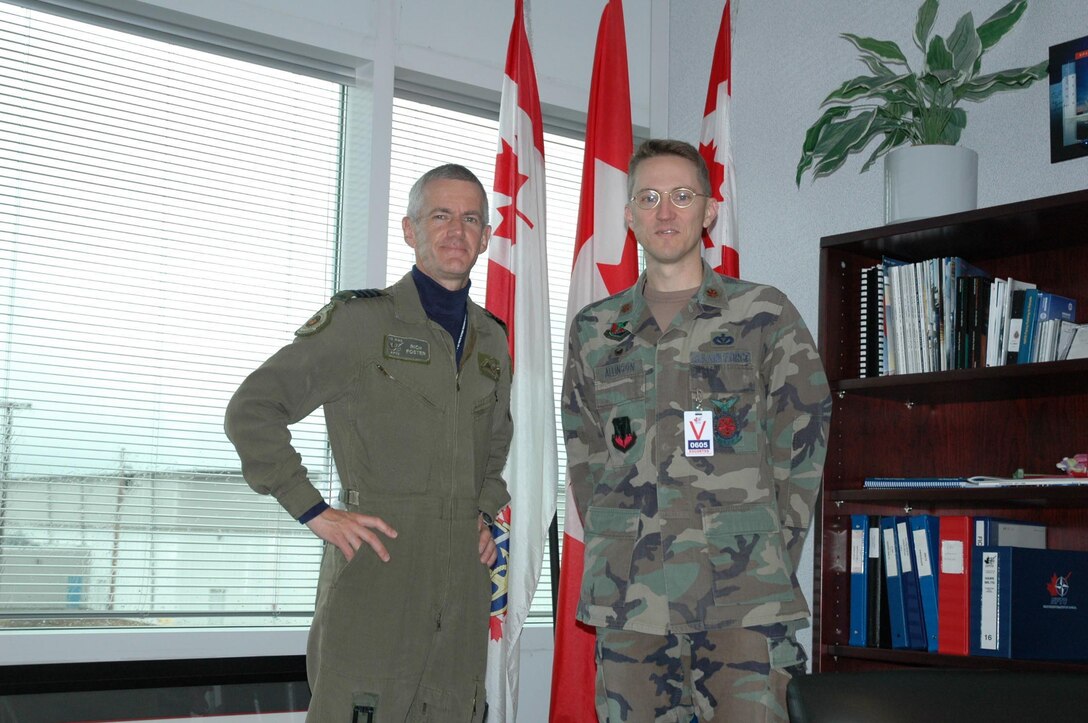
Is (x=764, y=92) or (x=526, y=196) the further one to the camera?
(x=764, y=92)

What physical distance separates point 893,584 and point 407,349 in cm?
129

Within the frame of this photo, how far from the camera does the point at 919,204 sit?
2.46 metres

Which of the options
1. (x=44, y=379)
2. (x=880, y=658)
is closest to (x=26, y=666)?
(x=44, y=379)

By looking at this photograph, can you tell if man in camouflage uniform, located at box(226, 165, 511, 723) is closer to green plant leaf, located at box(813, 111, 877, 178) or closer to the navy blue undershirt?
the navy blue undershirt

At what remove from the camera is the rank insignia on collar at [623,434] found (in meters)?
1.92

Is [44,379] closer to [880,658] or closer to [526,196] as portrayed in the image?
[526,196]

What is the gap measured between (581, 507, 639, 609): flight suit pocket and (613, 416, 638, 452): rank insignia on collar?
12 cm

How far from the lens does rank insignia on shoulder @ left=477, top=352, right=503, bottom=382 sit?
6.60ft

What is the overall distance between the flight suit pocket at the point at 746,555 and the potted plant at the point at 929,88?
1.19m

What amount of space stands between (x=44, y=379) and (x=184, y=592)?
2.25 ft

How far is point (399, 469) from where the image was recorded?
1855mm

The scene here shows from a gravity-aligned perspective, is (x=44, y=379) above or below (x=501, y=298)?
below

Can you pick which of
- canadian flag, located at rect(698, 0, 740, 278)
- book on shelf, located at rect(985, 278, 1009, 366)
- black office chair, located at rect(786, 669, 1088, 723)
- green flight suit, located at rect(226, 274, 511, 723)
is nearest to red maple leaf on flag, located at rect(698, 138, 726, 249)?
canadian flag, located at rect(698, 0, 740, 278)

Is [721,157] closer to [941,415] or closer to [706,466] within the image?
[941,415]
